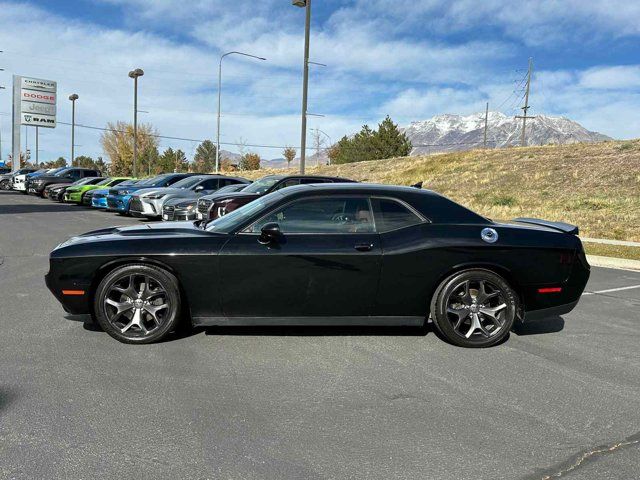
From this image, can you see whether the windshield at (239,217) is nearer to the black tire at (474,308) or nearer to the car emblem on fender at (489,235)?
the black tire at (474,308)

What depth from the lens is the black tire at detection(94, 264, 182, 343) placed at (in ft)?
15.5

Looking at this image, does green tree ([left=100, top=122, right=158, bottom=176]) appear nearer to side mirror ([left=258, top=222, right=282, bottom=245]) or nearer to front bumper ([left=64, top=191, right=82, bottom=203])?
front bumper ([left=64, top=191, right=82, bottom=203])

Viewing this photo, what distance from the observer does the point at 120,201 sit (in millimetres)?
18672

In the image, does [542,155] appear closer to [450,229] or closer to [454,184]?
[454,184]

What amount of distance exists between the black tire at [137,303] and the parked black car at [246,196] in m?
7.11

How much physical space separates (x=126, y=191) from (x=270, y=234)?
1570cm

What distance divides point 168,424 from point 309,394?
39.0 inches

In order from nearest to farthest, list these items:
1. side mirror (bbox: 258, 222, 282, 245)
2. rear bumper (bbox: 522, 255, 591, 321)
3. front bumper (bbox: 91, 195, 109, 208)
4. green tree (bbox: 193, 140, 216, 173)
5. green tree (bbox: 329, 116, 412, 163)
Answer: side mirror (bbox: 258, 222, 282, 245)
rear bumper (bbox: 522, 255, 591, 321)
front bumper (bbox: 91, 195, 109, 208)
green tree (bbox: 329, 116, 412, 163)
green tree (bbox: 193, 140, 216, 173)

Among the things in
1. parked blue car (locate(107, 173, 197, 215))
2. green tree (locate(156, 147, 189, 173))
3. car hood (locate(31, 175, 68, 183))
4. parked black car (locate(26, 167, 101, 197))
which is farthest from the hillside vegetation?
green tree (locate(156, 147, 189, 173))

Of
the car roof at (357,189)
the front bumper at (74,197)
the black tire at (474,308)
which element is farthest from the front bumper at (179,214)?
the front bumper at (74,197)

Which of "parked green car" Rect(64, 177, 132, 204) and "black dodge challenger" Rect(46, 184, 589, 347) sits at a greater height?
"parked green car" Rect(64, 177, 132, 204)

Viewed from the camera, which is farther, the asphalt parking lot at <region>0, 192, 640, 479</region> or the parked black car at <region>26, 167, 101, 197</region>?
the parked black car at <region>26, 167, 101, 197</region>

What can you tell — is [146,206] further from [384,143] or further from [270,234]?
[384,143]

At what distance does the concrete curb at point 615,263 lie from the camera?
35.6ft
